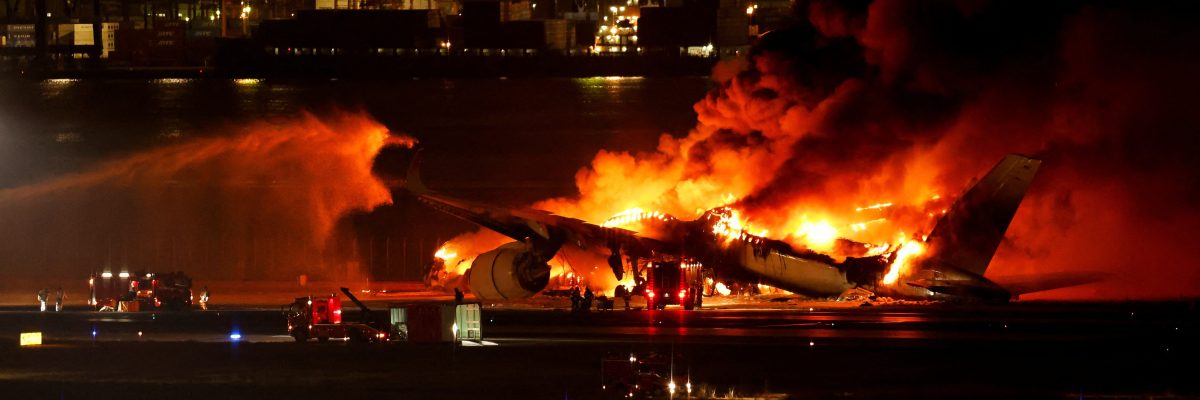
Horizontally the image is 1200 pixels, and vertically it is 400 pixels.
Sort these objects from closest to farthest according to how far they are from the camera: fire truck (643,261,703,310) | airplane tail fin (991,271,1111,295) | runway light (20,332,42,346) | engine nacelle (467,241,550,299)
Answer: runway light (20,332,42,346)
fire truck (643,261,703,310)
airplane tail fin (991,271,1111,295)
engine nacelle (467,241,550,299)

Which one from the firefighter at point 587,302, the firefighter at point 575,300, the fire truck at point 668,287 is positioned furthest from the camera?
the fire truck at point 668,287

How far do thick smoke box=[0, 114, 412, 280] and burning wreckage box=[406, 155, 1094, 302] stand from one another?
44.7ft

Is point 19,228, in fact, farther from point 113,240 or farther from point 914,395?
point 914,395

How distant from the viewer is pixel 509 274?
53969mm

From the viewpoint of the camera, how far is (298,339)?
40188 millimetres

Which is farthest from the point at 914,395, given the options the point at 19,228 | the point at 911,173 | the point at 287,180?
the point at 287,180

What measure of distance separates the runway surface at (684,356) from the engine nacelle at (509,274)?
5.10 metres

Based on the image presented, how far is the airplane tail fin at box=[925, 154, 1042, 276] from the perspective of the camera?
152 ft

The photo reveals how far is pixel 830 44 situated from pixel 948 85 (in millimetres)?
5426

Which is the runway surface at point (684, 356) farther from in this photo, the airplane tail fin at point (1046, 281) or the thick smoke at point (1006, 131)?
the thick smoke at point (1006, 131)

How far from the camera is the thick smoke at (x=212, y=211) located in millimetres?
80188

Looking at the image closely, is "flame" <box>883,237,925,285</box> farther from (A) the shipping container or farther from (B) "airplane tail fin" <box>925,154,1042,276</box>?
(A) the shipping container

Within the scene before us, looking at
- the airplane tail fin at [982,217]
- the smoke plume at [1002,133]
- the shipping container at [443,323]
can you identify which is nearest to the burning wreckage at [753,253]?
the airplane tail fin at [982,217]

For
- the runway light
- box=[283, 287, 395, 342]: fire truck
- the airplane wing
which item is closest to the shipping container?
box=[283, 287, 395, 342]: fire truck
